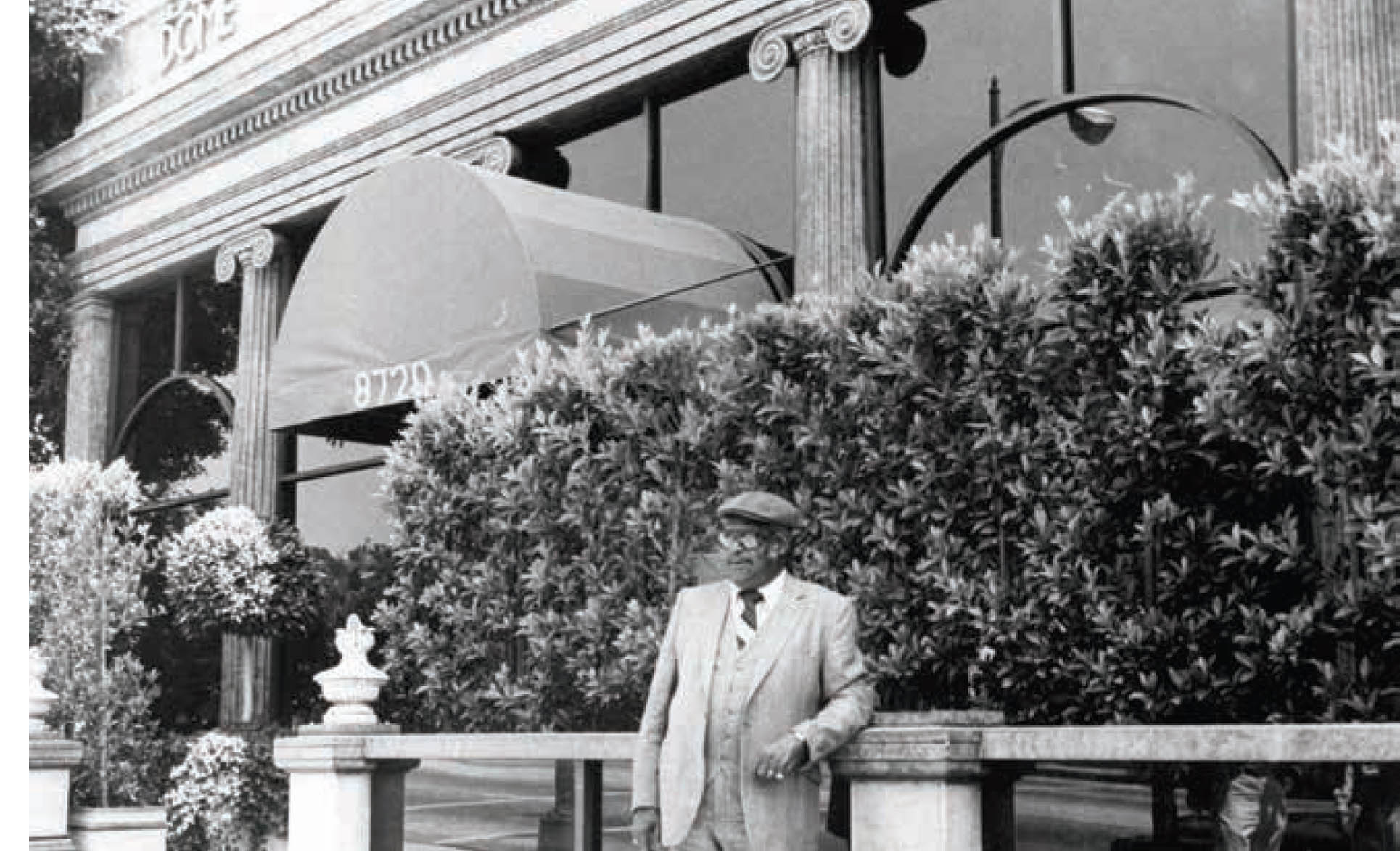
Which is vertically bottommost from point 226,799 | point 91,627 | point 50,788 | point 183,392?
point 226,799

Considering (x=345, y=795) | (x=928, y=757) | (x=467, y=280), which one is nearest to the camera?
(x=928, y=757)

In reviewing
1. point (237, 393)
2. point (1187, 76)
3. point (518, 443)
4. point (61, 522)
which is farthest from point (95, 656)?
point (1187, 76)

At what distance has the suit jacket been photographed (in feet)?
19.4

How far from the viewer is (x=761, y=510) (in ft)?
19.9

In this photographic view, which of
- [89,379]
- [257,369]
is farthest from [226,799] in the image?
[89,379]

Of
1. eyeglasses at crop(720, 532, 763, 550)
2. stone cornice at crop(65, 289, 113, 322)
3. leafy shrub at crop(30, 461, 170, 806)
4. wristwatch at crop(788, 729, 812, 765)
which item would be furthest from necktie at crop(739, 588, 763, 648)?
stone cornice at crop(65, 289, 113, 322)

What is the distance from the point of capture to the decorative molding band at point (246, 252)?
17.2 m

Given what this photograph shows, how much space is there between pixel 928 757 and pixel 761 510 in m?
1.11

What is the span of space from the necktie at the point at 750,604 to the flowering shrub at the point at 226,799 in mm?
8914

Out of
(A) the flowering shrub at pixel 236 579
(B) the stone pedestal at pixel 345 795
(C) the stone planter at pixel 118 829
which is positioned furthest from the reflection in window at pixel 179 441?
(B) the stone pedestal at pixel 345 795

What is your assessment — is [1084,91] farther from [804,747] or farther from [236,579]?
[236,579]

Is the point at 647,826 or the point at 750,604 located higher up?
the point at 750,604

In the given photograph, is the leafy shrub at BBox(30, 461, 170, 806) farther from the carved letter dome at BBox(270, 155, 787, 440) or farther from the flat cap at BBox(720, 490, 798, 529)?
the flat cap at BBox(720, 490, 798, 529)

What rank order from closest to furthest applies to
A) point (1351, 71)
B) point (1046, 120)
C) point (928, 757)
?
1. point (928, 757)
2. point (1351, 71)
3. point (1046, 120)
